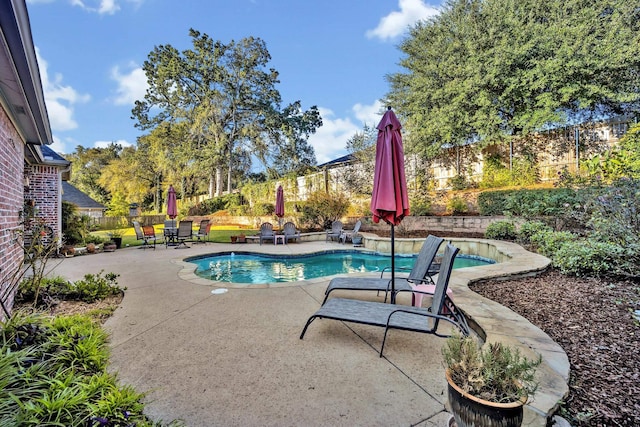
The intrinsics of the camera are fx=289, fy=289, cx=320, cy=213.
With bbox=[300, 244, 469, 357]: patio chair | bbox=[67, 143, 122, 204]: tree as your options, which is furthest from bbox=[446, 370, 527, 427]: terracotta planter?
bbox=[67, 143, 122, 204]: tree

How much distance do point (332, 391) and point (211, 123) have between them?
23571mm

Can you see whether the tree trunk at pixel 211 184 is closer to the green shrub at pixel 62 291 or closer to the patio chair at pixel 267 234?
the patio chair at pixel 267 234

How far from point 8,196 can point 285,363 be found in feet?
13.9

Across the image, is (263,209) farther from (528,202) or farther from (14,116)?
(14,116)

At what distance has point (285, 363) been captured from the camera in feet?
8.07

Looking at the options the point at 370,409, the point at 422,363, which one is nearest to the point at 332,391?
the point at 370,409

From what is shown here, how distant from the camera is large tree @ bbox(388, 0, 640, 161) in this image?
32.2 ft

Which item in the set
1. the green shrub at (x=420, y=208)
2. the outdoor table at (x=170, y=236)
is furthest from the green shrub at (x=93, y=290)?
the green shrub at (x=420, y=208)

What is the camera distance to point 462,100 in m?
11.9

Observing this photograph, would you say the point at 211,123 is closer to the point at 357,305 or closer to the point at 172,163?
the point at 172,163

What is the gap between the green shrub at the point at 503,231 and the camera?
348 inches

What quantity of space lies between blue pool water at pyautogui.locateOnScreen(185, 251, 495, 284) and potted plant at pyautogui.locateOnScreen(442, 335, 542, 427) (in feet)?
17.7

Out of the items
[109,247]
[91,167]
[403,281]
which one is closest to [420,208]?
[403,281]

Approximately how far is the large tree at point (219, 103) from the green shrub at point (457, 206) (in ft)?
46.1
